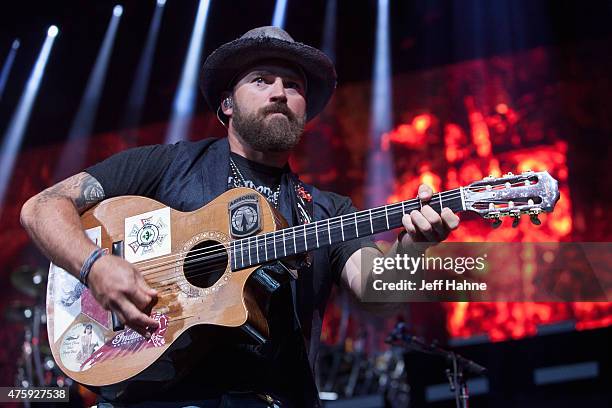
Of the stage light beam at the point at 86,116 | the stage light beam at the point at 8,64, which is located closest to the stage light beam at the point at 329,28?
the stage light beam at the point at 86,116

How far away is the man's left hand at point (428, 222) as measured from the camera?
92.9 inches

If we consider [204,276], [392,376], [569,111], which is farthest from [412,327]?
[204,276]

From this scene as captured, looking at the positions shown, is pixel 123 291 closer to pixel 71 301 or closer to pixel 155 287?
pixel 155 287

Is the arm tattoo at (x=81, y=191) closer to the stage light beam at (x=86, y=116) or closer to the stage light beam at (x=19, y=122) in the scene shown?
the stage light beam at (x=86, y=116)

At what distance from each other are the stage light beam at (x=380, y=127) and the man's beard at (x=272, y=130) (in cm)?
535

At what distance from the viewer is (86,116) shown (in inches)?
350

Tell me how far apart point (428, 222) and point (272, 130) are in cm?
93

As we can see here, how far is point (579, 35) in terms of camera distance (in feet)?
25.0

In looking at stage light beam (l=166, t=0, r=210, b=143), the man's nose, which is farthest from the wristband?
stage light beam (l=166, t=0, r=210, b=143)

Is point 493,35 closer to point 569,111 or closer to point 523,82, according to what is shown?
point 523,82

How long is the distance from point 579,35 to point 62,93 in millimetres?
6169

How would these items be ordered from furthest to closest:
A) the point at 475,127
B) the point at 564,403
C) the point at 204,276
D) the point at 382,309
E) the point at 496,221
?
the point at 475,127, the point at 564,403, the point at 382,309, the point at 204,276, the point at 496,221

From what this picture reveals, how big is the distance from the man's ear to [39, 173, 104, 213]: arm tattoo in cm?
77

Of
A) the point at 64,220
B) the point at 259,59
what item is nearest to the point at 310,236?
the point at 64,220
